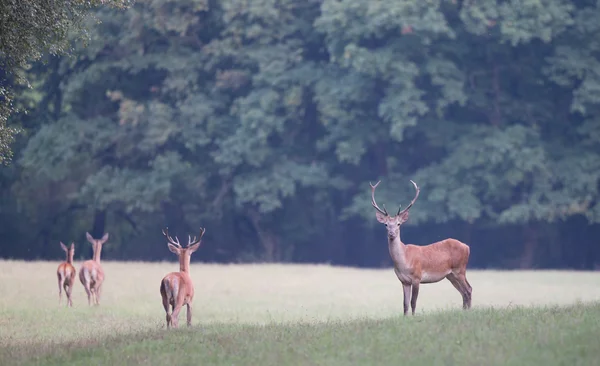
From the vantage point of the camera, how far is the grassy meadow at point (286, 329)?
1079cm

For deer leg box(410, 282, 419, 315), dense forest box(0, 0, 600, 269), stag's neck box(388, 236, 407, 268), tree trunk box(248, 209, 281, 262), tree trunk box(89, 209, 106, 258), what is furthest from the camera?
tree trunk box(89, 209, 106, 258)

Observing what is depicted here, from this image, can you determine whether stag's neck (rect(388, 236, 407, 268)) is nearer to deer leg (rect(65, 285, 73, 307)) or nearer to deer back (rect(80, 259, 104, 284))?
deer back (rect(80, 259, 104, 284))

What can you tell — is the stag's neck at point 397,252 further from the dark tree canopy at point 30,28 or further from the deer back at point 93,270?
the deer back at point 93,270

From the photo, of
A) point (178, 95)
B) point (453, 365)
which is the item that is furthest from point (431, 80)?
point (453, 365)

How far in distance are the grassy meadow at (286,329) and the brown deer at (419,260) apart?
457mm

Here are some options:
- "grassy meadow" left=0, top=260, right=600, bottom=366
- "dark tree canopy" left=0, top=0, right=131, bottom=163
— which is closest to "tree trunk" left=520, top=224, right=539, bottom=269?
"grassy meadow" left=0, top=260, right=600, bottom=366

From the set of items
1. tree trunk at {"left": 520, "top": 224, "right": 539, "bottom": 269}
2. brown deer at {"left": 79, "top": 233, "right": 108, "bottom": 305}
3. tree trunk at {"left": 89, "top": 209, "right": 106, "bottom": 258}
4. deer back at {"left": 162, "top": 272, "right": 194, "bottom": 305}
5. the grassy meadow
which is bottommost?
the grassy meadow

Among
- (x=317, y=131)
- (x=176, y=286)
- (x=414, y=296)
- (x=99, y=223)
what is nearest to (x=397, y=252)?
(x=414, y=296)

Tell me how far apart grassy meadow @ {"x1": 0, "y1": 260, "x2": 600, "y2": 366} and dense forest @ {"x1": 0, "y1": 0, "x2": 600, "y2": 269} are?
9113 millimetres

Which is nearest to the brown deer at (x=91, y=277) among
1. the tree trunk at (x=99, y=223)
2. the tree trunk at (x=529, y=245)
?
the tree trunk at (x=99, y=223)

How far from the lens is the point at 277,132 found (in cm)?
3741

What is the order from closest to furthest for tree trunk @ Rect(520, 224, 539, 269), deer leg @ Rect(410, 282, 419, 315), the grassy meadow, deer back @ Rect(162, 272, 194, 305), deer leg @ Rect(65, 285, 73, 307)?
the grassy meadow < deer back @ Rect(162, 272, 194, 305) < deer leg @ Rect(410, 282, 419, 315) < deer leg @ Rect(65, 285, 73, 307) < tree trunk @ Rect(520, 224, 539, 269)

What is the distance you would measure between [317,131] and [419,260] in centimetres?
2318

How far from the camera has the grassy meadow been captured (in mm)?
10789
